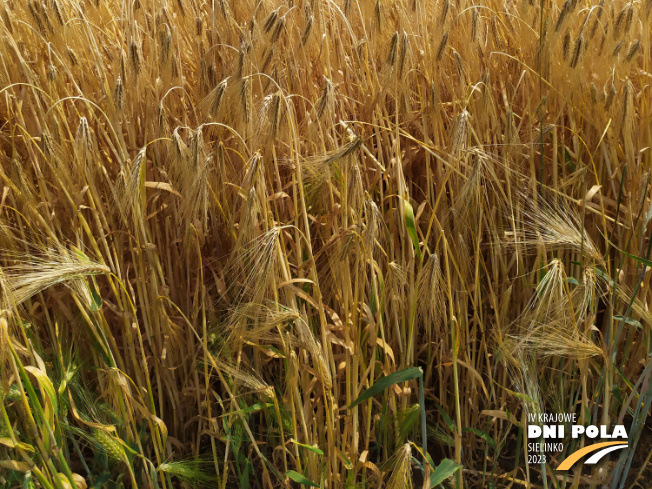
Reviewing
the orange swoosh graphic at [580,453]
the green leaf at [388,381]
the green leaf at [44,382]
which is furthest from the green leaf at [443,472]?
the green leaf at [44,382]

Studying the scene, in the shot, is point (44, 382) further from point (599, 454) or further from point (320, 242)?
point (599, 454)

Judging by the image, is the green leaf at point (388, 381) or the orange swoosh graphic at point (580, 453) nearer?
the green leaf at point (388, 381)

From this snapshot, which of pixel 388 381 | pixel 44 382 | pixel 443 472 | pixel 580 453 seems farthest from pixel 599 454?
pixel 44 382

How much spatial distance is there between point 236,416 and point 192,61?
2.48ft

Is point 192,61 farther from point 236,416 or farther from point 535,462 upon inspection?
point 535,462

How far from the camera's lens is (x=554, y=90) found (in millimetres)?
1111

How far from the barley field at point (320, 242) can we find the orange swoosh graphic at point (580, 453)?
0.08 feet

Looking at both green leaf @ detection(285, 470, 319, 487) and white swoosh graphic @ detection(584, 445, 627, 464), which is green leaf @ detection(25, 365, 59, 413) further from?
white swoosh graphic @ detection(584, 445, 627, 464)

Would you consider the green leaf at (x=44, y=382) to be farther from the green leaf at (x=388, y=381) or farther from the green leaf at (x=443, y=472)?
the green leaf at (x=443, y=472)

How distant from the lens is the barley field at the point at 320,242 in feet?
3.20

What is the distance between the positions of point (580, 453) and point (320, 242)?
619 millimetres

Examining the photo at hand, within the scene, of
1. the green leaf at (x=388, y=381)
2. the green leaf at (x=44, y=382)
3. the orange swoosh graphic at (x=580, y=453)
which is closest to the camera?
the green leaf at (x=44, y=382)

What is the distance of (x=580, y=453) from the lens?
1120 mm

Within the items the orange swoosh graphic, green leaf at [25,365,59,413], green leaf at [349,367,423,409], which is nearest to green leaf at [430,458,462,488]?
green leaf at [349,367,423,409]
